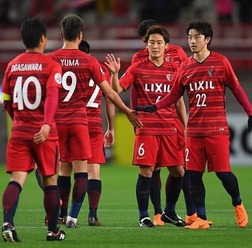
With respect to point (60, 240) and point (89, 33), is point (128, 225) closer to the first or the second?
point (60, 240)

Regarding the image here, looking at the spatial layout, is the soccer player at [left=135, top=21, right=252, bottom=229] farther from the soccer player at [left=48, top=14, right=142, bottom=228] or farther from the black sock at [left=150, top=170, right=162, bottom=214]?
the black sock at [left=150, top=170, right=162, bottom=214]

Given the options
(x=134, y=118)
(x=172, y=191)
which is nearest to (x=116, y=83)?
(x=134, y=118)

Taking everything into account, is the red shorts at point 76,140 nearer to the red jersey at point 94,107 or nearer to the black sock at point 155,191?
the red jersey at point 94,107

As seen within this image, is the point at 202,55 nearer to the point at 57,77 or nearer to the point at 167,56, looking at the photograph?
the point at 167,56

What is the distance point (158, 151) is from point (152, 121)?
0.35 metres

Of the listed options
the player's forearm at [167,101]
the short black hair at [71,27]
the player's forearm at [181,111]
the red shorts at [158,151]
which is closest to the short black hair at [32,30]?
the short black hair at [71,27]

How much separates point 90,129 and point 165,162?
998mm

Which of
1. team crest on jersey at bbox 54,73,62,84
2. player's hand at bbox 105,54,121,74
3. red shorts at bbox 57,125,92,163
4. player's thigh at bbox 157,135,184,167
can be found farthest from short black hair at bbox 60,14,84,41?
player's thigh at bbox 157,135,184,167

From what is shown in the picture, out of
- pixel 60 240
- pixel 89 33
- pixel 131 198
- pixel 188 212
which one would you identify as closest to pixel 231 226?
pixel 188 212

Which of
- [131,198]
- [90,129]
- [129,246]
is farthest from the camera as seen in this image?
[131,198]

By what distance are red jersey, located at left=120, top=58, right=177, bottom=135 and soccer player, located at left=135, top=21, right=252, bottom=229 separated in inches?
19.9

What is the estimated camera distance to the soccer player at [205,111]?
12.9 m

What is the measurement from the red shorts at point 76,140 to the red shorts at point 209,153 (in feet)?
3.66

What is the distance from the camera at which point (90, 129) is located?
13.9 metres
